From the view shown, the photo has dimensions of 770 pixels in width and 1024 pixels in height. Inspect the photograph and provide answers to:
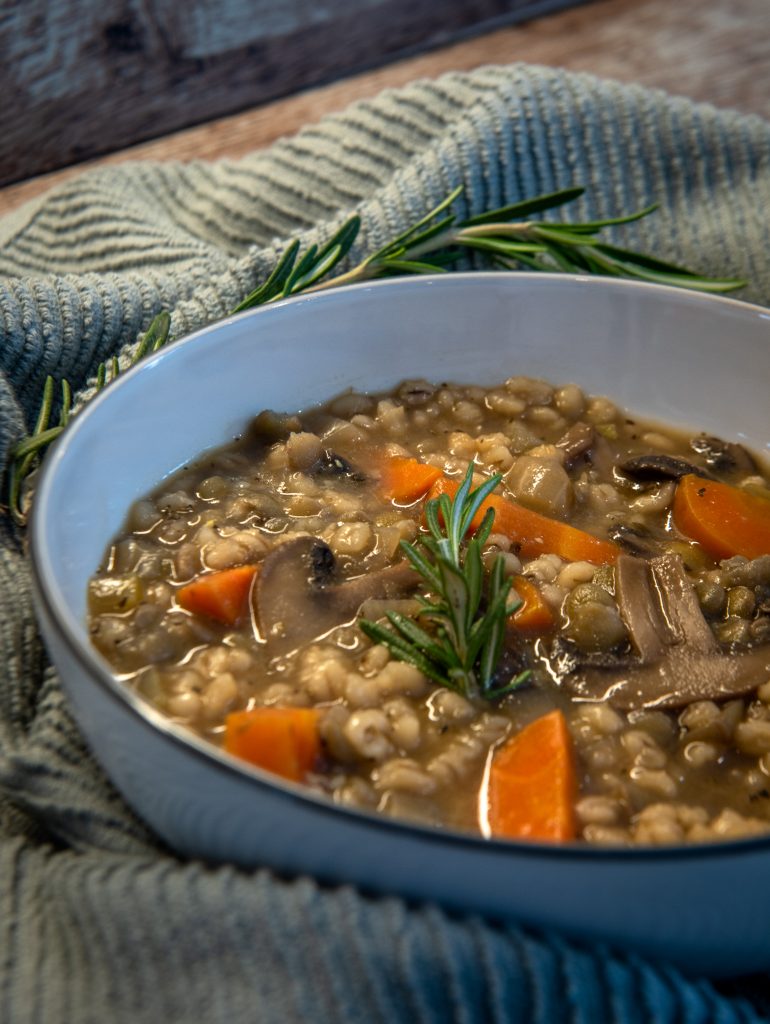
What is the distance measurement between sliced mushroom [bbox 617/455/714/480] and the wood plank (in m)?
2.78

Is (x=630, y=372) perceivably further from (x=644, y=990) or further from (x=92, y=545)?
(x=644, y=990)

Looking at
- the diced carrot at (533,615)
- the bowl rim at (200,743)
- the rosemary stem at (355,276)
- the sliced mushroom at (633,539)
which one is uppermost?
the bowl rim at (200,743)

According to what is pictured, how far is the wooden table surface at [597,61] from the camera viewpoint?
4.75m

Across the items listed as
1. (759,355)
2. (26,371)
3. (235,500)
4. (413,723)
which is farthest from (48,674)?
(759,355)

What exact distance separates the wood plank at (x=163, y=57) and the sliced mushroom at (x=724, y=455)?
280 cm

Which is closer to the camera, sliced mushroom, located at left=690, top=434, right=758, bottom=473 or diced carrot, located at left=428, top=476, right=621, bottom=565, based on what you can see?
diced carrot, located at left=428, top=476, right=621, bottom=565

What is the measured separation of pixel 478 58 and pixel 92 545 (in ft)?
12.3

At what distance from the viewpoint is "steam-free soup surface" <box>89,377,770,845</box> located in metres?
1.93

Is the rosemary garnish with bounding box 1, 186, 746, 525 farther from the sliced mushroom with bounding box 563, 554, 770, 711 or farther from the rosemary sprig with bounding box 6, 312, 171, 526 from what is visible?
the sliced mushroom with bounding box 563, 554, 770, 711

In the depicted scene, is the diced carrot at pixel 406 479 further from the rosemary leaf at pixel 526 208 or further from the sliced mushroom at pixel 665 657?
the rosemary leaf at pixel 526 208

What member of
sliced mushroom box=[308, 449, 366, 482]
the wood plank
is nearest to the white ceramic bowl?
sliced mushroom box=[308, 449, 366, 482]

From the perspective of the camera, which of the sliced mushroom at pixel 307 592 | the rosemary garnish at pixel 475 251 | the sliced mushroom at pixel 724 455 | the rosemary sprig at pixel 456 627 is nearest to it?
the rosemary sprig at pixel 456 627

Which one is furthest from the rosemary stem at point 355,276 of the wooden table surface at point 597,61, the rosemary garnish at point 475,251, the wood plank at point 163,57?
the wood plank at point 163,57

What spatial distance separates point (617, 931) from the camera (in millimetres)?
1636
